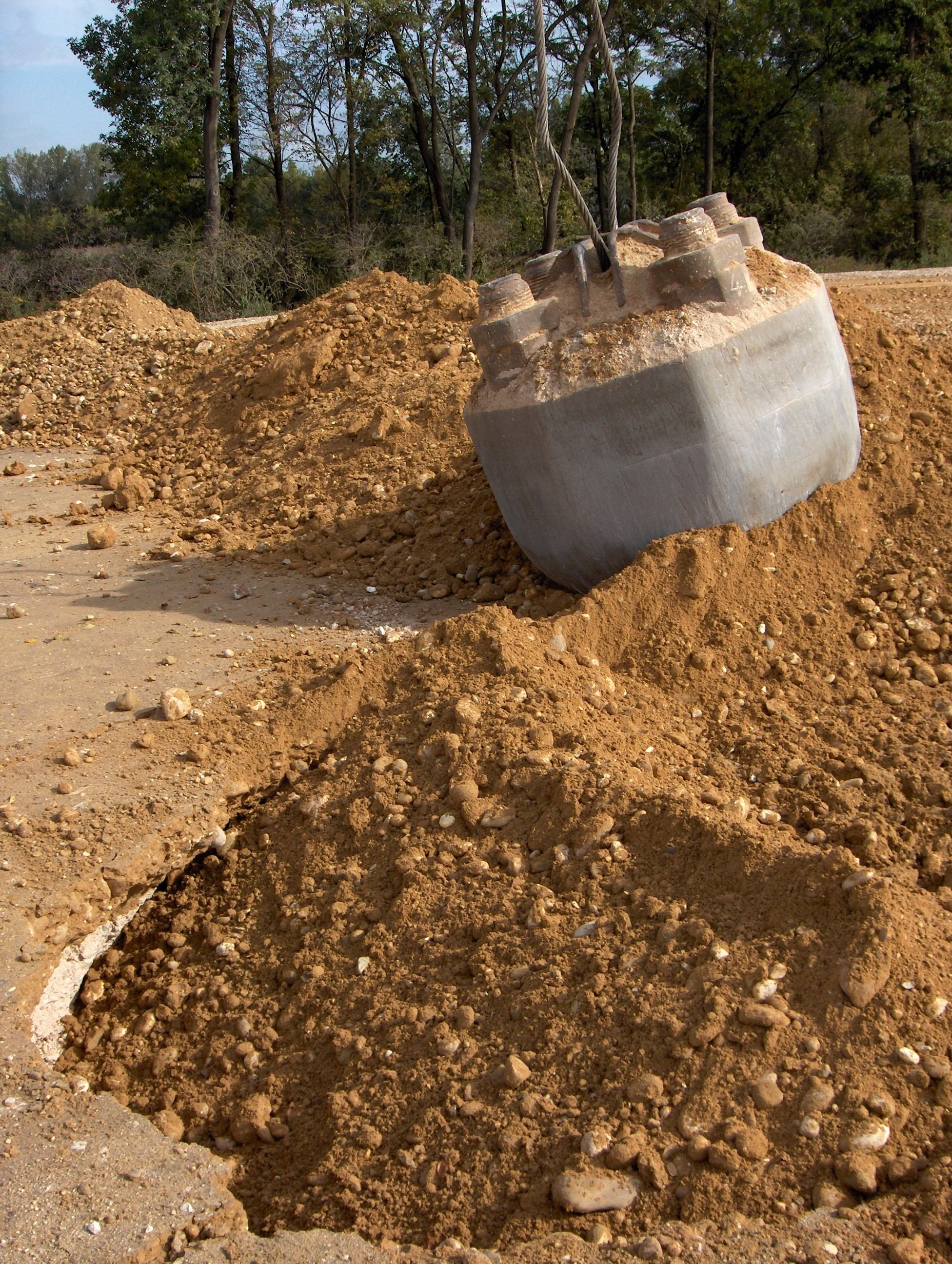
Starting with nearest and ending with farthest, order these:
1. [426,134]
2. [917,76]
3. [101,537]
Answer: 1. [101,537]
2. [917,76]
3. [426,134]

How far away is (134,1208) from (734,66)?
25534 mm

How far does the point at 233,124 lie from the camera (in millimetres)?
21812

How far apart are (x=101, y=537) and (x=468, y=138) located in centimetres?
2033

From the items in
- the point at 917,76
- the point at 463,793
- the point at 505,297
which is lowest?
the point at 463,793

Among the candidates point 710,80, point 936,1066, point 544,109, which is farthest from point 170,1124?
point 710,80

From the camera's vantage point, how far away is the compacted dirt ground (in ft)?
7.58

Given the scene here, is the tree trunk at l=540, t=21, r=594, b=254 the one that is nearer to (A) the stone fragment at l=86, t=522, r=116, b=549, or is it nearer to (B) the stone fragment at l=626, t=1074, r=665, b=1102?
(A) the stone fragment at l=86, t=522, r=116, b=549

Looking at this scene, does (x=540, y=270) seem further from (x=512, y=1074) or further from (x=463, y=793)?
(x=512, y=1074)

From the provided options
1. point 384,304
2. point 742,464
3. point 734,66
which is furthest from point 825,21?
point 742,464

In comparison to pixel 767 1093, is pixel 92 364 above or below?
above

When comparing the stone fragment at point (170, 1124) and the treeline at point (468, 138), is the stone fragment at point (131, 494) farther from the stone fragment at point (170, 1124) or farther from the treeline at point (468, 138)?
the treeline at point (468, 138)

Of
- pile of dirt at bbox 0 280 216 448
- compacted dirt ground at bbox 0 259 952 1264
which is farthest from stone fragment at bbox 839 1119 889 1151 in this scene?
pile of dirt at bbox 0 280 216 448

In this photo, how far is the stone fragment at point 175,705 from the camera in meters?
3.91

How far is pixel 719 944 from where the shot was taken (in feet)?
8.70
